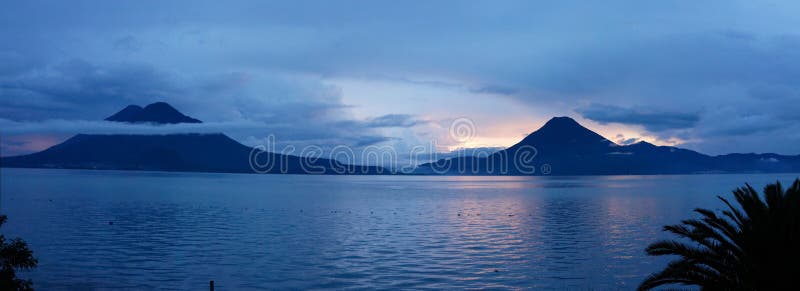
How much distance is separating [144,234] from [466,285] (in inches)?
1568

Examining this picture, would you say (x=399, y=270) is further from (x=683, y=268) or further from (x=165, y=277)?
(x=683, y=268)

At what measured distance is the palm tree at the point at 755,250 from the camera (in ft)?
56.6

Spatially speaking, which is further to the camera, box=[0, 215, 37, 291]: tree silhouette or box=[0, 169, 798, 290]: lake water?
box=[0, 169, 798, 290]: lake water

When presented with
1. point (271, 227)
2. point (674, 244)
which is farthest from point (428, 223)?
point (674, 244)

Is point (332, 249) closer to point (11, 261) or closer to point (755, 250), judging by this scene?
point (11, 261)

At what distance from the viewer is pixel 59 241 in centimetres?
5428

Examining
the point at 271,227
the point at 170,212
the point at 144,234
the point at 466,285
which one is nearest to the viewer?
the point at 466,285

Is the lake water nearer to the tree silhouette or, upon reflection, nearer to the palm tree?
the tree silhouette

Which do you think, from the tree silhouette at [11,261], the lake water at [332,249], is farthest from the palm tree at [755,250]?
the tree silhouette at [11,261]

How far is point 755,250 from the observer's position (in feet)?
58.7

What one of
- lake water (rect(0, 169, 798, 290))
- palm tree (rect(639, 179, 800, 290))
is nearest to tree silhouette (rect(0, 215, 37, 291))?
lake water (rect(0, 169, 798, 290))

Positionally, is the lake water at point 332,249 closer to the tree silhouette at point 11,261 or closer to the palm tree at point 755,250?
the tree silhouette at point 11,261

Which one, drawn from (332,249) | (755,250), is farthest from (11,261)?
(332,249)

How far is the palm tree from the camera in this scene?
680 inches
